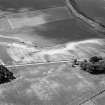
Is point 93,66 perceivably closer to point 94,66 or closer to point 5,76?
point 94,66

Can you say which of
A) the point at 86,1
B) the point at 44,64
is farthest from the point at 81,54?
the point at 86,1

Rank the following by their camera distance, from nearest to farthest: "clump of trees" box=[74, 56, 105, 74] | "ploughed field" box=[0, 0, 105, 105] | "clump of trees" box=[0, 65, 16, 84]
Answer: "ploughed field" box=[0, 0, 105, 105]
"clump of trees" box=[0, 65, 16, 84]
"clump of trees" box=[74, 56, 105, 74]

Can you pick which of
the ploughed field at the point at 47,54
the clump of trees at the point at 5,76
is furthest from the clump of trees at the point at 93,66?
the clump of trees at the point at 5,76

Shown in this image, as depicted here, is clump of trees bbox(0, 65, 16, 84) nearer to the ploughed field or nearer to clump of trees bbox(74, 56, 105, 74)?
the ploughed field

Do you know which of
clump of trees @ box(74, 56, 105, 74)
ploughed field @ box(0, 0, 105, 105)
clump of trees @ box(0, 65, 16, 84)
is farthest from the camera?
clump of trees @ box(74, 56, 105, 74)

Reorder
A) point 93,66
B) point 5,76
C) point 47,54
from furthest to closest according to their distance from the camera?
point 47,54 → point 93,66 → point 5,76

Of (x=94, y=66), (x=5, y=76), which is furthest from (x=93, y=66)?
(x=5, y=76)

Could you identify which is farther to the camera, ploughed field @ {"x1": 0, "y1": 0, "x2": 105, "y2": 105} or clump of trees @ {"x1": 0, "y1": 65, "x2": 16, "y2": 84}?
clump of trees @ {"x1": 0, "y1": 65, "x2": 16, "y2": 84}

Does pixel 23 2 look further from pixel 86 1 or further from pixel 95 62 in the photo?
pixel 95 62

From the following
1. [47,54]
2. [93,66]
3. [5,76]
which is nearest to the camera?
[5,76]

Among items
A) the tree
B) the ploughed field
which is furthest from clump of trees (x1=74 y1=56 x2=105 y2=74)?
the ploughed field

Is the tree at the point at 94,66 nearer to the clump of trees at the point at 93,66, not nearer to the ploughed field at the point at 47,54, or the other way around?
the clump of trees at the point at 93,66
